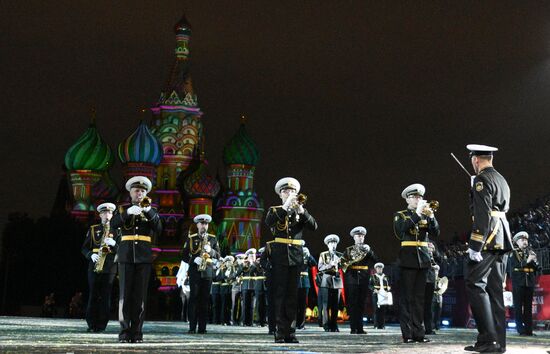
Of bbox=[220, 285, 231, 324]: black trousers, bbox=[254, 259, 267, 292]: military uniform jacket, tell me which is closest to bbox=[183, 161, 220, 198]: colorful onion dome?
bbox=[220, 285, 231, 324]: black trousers

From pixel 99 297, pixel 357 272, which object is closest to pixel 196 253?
pixel 99 297

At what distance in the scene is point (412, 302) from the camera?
14250 mm

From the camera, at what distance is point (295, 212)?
539 inches

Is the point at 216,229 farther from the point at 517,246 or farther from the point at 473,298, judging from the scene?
the point at 473,298

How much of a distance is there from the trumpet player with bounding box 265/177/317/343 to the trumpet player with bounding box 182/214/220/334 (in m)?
3.87

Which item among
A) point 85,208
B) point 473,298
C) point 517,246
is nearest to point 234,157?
point 85,208

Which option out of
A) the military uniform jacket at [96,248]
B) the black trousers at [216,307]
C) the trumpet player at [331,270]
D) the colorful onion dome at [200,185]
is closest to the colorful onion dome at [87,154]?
the colorful onion dome at [200,185]

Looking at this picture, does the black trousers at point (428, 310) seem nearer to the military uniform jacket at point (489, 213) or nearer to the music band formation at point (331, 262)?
the music band formation at point (331, 262)

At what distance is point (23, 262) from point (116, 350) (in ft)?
195

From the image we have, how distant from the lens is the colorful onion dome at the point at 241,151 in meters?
124

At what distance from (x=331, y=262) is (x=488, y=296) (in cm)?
1137

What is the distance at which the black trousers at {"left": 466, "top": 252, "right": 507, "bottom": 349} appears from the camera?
424 inches

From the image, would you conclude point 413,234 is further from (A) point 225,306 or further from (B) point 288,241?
(A) point 225,306

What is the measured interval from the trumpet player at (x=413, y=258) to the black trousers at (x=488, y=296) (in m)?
3.18
